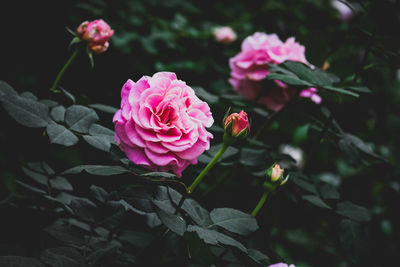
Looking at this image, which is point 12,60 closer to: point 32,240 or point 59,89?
point 59,89

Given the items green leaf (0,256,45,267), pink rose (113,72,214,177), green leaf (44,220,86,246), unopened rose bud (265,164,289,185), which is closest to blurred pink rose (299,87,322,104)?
unopened rose bud (265,164,289,185)

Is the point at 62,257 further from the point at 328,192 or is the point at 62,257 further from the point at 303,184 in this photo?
the point at 328,192

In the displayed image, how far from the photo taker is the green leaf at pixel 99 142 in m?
0.75

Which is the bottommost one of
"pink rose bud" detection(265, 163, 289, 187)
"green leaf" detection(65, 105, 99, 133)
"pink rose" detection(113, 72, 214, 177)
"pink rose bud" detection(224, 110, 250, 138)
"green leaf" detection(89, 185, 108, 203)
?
"green leaf" detection(89, 185, 108, 203)

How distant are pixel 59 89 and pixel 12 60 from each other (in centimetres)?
89

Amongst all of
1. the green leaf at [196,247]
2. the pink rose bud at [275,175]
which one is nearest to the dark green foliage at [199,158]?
the green leaf at [196,247]

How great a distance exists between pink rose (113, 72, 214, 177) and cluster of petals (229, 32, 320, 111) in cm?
52

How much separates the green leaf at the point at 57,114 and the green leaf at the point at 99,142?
0.11 meters

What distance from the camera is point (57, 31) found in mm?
1874

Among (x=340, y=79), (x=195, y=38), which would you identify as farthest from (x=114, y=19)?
(x=340, y=79)

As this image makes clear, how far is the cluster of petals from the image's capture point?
46.4 inches

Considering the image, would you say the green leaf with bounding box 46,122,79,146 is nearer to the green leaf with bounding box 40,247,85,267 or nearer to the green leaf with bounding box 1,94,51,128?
the green leaf with bounding box 1,94,51,128

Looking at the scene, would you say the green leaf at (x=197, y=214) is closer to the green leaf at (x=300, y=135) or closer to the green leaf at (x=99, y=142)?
the green leaf at (x=99, y=142)

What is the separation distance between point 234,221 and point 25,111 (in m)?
0.46
